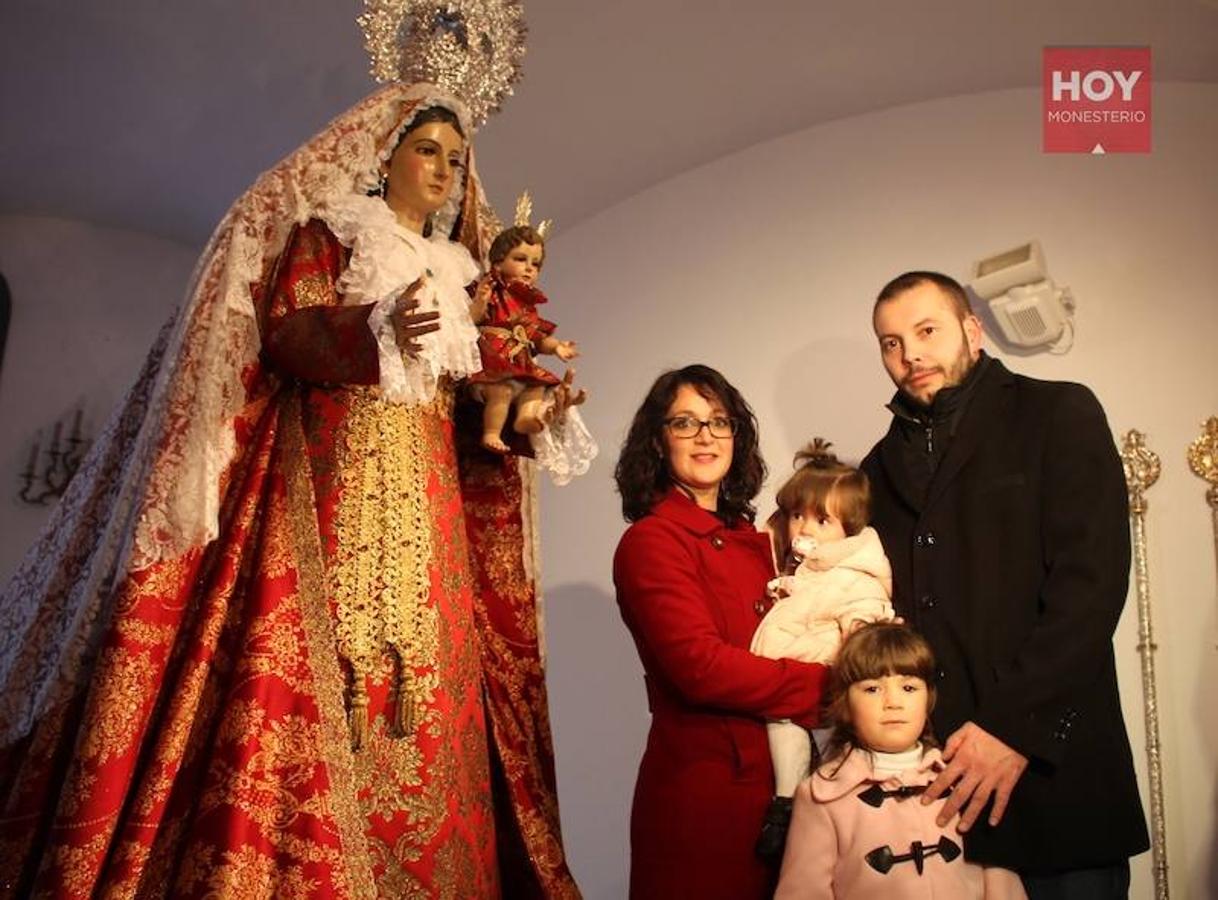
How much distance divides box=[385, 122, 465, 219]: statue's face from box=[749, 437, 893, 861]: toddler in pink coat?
98 centimetres

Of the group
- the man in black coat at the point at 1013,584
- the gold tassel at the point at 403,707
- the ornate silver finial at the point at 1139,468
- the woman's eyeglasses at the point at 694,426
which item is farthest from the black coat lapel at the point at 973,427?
the ornate silver finial at the point at 1139,468

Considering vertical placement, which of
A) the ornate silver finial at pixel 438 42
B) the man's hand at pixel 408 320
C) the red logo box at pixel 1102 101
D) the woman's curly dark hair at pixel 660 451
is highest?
the red logo box at pixel 1102 101

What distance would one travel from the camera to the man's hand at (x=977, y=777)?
181 cm

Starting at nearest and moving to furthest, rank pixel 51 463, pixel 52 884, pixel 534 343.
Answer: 1. pixel 52 884
2. pixel 534 343
3. pixel 51 463

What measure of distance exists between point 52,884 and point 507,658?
0.99m

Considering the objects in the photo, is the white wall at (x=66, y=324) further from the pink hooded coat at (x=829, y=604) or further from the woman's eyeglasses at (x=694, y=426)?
the pink hooded coat at (x=829, y=604)

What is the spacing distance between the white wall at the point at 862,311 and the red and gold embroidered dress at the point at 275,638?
4.60 ft

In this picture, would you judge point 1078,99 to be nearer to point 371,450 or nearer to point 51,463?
point 371,450

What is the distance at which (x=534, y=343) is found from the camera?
2430 millimetres

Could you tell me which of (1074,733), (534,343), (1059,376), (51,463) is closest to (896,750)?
(1074,733)

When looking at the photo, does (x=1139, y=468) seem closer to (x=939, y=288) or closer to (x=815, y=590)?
(x=939, y=288)

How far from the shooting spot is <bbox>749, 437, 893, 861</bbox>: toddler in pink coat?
1.99 m

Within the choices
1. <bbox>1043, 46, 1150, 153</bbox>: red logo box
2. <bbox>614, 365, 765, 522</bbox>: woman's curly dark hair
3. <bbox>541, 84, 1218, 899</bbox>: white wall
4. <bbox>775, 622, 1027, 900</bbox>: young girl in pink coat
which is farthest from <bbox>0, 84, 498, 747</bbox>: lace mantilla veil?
<bbox>1043, 46, 1150, 153</bbox>: red logo box

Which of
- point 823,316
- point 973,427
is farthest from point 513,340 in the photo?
point 823,316
